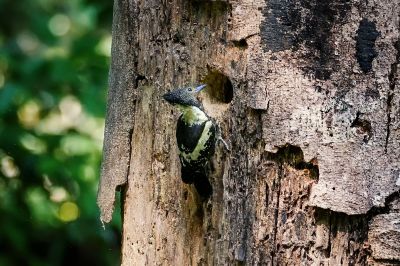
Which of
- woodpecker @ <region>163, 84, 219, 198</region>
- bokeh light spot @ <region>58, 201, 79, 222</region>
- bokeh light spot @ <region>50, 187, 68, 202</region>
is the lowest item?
bokeh light spot @ <region>58, 201, 79, 222</region>

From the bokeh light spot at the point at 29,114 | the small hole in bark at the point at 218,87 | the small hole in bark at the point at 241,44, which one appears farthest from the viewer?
the bokeh light spot at the point at 29,114

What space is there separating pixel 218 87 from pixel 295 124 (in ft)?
1.03

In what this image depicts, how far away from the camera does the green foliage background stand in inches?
156

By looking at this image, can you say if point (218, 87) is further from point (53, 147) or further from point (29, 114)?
point (29, 114)

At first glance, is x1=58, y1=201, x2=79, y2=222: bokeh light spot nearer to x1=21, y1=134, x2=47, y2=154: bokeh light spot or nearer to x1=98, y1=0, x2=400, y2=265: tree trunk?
x1=21, y1=134, x2=47, y2=154: bokeh light spot

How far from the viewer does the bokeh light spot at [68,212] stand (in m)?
4.31

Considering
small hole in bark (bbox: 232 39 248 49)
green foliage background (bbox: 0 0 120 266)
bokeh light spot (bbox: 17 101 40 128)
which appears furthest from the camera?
bokeh light spot (bbox: 17 101 40 128)

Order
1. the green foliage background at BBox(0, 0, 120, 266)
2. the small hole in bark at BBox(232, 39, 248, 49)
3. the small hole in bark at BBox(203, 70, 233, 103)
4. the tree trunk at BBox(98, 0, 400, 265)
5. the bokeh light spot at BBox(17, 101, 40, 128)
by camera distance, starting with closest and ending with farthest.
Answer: the tree trunk at BBox(98, 0, 400, 265), the small hole in bark at BBox(232, 39, 248, 49), the small hole in bark at BBox(203, 70, 233, 103), the green foliage background at BBox(0, 0, 120, 266), the bokeh light spot at BBox(17, 101, 40, 128)

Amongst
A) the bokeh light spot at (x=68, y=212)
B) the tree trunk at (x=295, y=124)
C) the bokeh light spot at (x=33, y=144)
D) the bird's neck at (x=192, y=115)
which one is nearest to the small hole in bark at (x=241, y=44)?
the tree trunk at (x=295, y=124)

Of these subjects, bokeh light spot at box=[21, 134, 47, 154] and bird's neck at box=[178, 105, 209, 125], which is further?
bokeh light spot at box=[21, 134, 47, 154]

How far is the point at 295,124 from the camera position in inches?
76.8

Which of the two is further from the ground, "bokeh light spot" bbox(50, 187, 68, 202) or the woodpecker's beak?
the woodpecker's beak

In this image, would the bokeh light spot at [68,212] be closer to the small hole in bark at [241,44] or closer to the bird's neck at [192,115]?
the bird's neck at [192,115]

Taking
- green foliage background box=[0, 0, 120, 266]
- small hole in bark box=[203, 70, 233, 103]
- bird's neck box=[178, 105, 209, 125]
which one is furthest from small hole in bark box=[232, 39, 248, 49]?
green foliage background box=[0, 0, 120, 266]
